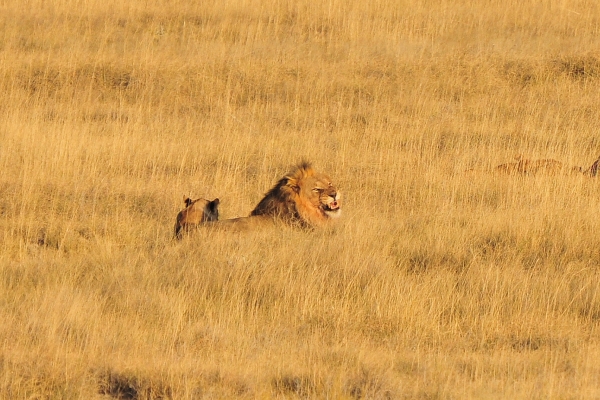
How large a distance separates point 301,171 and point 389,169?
2174 millimetres

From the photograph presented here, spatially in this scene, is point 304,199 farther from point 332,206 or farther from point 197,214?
point 197,214

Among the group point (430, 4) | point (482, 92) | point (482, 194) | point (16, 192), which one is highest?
point (430, 4)

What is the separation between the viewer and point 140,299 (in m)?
6.39

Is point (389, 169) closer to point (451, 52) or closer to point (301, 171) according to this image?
point (301, 171)

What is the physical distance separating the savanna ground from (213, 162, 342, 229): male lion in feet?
0.79

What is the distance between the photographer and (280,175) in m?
10.5

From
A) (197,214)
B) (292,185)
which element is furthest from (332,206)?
(197,214)

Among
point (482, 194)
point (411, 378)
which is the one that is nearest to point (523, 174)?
point (482, 194)

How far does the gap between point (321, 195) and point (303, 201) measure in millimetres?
160

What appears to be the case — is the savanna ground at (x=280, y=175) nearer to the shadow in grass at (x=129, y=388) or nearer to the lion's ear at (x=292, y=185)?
the shadow in grass at (x=129, y=388)

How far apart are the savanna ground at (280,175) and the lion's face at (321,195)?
0.22 metres

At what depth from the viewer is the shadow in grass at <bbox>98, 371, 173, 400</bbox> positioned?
504 cm

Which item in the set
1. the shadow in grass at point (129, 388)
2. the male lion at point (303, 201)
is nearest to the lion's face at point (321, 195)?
the male lion at point (303, 201)

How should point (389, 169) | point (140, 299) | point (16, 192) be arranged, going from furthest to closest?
1. point (389, 169)
2. point (16, 192)
3. point (140, 299)
